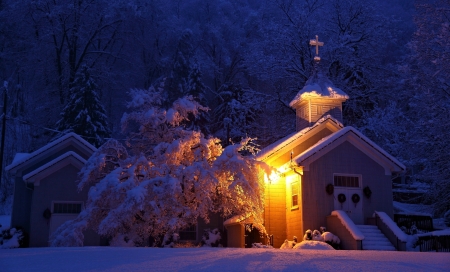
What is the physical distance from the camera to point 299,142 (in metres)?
22.8

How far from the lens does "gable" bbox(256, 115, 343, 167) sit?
22.3 metres

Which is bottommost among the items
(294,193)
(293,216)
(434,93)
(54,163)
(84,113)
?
(293,216)

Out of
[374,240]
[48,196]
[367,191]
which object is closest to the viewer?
[374,240]

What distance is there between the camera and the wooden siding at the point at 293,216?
20.1m

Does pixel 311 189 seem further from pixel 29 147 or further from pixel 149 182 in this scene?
pixel 29 147

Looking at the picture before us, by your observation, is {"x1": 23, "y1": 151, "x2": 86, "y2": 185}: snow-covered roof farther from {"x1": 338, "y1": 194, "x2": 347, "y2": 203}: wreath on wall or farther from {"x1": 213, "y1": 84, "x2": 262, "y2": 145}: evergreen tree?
{"x1": 213, "y1": 84, "x2": 262, "y2": 145}: evergreen tree

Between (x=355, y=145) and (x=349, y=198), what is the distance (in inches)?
88.1

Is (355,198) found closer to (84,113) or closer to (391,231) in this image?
(391,231)

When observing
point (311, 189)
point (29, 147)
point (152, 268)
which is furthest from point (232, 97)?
point (152, 268)

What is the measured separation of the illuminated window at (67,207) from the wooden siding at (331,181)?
9.85 metres

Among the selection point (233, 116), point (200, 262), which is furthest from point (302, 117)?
point (200, 262)

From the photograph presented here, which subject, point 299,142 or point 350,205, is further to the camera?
point 299,142

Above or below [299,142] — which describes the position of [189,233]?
below

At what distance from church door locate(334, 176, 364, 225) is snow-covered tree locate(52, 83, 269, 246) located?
4.52m
